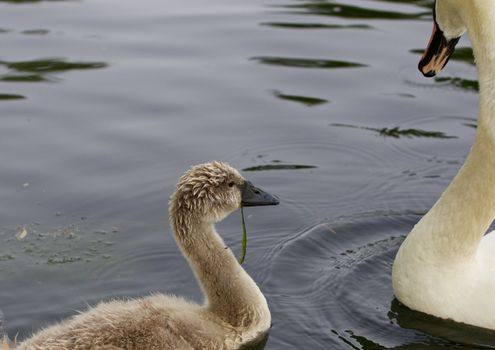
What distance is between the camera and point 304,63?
11.7 metres

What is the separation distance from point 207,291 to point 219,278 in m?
0.12

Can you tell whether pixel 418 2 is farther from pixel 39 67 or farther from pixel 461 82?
pixel 39 67

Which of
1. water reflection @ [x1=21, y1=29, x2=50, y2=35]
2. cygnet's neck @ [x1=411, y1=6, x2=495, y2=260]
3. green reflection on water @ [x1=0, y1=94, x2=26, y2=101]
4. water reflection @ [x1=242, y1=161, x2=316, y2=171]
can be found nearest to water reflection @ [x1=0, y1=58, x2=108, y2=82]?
green reflection on water @ [x1=0, y1=94, x2=26, y2=101]

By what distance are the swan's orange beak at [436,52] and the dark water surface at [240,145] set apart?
1.24m

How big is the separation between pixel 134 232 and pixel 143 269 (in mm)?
592

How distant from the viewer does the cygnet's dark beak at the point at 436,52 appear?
7668 millimetres

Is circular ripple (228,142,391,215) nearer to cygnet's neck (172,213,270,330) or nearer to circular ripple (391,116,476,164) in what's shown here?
circular ripple (391,116,476,164)

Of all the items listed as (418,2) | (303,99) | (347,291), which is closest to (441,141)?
(303,99)

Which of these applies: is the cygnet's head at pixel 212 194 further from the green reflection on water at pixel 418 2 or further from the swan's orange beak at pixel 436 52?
the green reflection on water at pixel 418 2

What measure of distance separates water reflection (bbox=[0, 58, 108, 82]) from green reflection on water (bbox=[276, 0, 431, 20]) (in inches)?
112

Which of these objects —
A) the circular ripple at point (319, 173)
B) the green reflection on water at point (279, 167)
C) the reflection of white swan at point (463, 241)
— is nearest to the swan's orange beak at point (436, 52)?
the reflection of white swan at point (463, 241)

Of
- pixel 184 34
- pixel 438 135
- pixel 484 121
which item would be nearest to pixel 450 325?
pixel 484 121

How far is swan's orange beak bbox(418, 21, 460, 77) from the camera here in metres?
7.67

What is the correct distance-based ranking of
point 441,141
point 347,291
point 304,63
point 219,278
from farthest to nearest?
point 304,63
point 441,141
point 347,291
point 219,278
